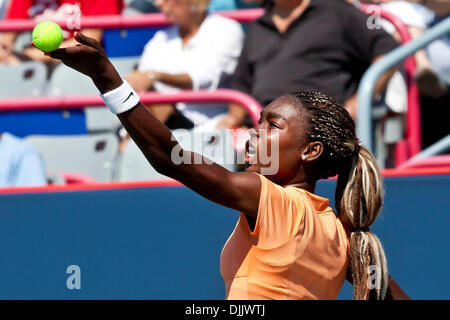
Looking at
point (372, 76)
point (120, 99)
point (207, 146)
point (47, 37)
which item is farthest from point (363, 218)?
point (207, 146)

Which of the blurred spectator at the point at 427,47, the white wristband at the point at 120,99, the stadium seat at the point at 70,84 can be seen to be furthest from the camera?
the stadium seat at the point at 70,84

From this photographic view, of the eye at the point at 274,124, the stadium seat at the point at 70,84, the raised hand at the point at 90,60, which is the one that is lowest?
the eye at the point at 274,124

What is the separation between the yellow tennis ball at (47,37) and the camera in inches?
81.1

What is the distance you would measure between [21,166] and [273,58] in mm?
1348

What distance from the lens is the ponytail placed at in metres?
2.51

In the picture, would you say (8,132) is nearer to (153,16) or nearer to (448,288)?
(153,16)

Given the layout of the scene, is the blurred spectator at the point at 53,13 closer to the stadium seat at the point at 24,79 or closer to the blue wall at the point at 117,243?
the stadium seat at the point at 24,79

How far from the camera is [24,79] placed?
17.0 feet

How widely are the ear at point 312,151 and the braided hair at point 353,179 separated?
2 centimetres

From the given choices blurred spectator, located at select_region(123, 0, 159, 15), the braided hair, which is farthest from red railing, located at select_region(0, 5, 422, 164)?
the braided hair

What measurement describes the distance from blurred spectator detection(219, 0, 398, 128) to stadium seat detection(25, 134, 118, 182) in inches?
23.9

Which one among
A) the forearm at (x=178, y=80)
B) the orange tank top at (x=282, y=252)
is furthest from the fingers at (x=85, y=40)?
the forearm at (x=178, y=80)

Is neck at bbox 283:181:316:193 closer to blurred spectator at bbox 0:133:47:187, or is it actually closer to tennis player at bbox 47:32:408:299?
tennis player at bbox 47:32:408:299

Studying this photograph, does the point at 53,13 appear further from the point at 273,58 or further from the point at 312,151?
the point at 312,151
